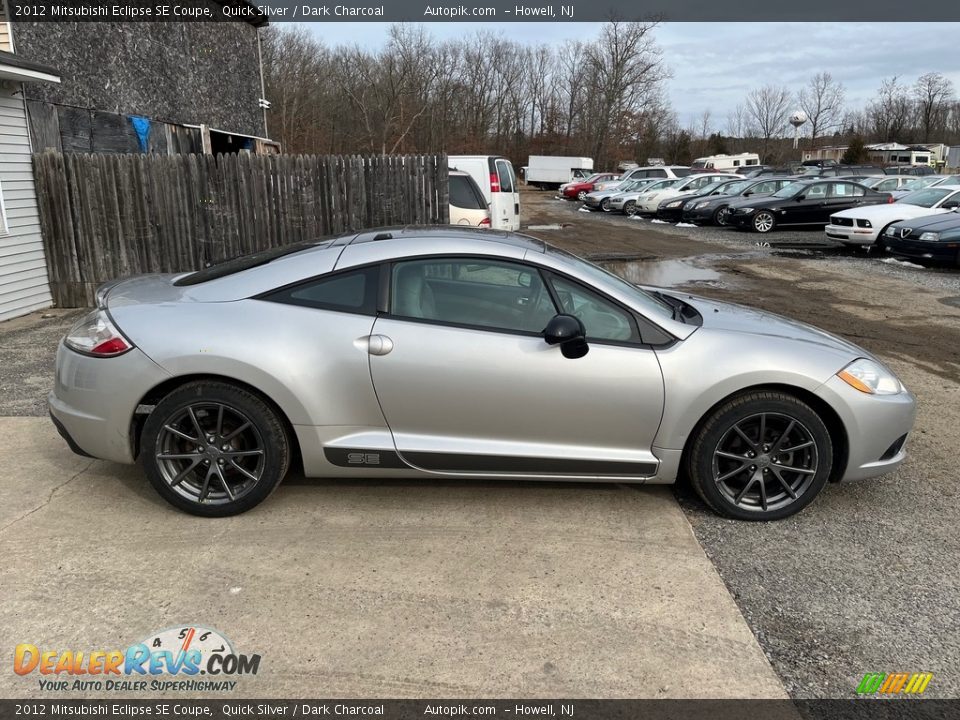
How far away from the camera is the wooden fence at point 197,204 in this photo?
31.3 feet

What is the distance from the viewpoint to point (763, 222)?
2027 cm

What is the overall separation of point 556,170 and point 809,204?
113 feet

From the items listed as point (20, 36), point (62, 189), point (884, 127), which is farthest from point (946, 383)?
point (884, 127)

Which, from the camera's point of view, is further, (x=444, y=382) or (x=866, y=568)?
(x=444, y=382)

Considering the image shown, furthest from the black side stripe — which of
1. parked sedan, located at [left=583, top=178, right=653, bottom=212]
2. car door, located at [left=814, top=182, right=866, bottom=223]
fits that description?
parked sedan, located at [left=583, top=178, right=653, bottom=212]

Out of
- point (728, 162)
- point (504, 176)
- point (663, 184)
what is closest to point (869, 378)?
point (504, 176)

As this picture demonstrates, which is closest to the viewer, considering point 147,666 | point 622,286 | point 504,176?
point 147,666

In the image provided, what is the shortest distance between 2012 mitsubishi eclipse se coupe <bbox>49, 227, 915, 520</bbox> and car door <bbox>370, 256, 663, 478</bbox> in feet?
0.03

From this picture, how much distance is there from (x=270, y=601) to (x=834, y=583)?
2.56 metres

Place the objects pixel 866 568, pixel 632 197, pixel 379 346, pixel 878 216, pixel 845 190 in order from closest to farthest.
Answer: pixel 866 568
pixel 379 346
pixel 878 216
pixel 845 190
pixel 632 197

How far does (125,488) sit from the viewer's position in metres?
4.07

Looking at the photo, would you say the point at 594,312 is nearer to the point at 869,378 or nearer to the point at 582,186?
the point at 869,378

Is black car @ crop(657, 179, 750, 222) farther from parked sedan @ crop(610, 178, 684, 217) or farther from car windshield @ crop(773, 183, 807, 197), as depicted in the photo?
car windshield @ crop(773, 183, 807, 197)

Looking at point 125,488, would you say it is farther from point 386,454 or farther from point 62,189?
point 62,189
